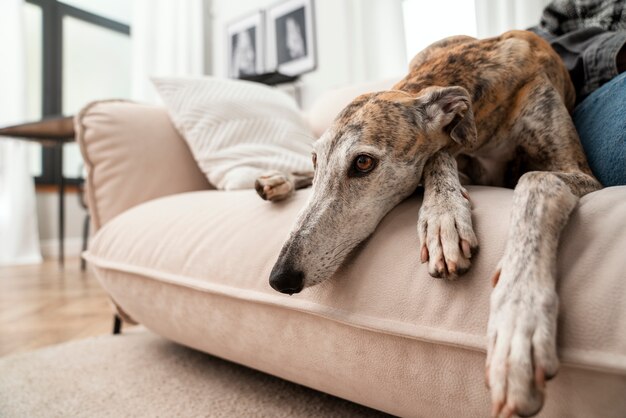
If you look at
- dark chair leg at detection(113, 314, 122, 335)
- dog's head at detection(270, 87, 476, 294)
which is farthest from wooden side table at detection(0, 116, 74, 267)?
dog's head at detection(270, 87, 476, 294)

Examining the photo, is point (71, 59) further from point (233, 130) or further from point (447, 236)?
point (447, 236)

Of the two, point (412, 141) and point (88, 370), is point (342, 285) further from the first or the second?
point (88, 370)

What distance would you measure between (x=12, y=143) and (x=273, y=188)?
13.1 ft

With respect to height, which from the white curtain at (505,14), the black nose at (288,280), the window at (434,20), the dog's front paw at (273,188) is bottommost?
the black nose at (288,280)

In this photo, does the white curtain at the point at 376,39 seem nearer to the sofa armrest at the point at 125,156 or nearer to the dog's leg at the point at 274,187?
the sofa armrest at the point at 125,156

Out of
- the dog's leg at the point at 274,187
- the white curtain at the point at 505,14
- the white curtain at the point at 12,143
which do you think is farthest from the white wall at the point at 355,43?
the dog's leg at the point at 274,187

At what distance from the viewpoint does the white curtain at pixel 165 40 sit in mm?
4727

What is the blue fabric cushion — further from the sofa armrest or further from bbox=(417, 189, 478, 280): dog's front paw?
the sofa armrest

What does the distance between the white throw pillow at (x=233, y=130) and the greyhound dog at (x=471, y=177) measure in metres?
0.46

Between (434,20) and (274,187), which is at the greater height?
(434,20)

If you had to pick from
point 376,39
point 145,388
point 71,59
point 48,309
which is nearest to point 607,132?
point 145,388

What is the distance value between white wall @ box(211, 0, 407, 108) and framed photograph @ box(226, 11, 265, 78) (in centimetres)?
29

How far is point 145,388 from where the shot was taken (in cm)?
118

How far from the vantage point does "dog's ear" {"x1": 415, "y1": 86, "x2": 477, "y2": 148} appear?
879mm
